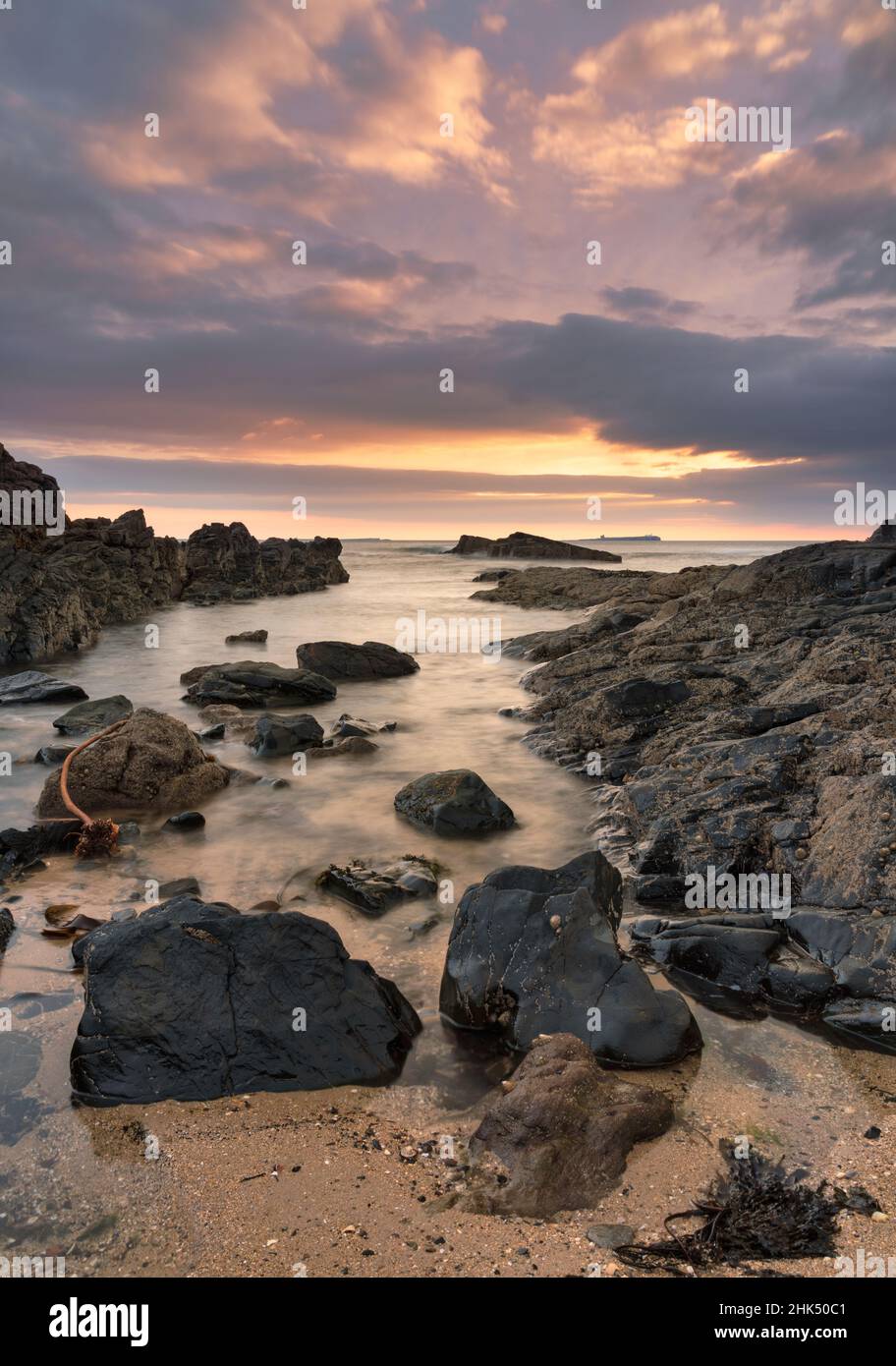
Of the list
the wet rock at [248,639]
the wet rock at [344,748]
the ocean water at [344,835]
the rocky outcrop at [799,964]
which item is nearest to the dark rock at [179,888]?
the ocean water at [344,835]

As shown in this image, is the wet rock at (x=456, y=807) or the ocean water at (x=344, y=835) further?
the wet rock at (x=456, y=807)

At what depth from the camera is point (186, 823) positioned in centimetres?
998

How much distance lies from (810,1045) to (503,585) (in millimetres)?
47692

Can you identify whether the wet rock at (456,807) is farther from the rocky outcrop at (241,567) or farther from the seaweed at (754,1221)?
the rocky outcrop at (241,567)

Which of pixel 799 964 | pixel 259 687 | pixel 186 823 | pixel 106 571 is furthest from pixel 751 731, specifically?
pixel 106 571

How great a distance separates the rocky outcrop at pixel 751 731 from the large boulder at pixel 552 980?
223cm

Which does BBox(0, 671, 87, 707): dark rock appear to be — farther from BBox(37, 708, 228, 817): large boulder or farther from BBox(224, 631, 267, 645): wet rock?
BBox(224, 631, 267, 645): wet rock

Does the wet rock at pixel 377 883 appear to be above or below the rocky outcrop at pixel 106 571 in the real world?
below

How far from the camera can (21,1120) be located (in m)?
4.54

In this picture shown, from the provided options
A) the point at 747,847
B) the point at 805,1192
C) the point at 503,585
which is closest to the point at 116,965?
the point at 805,1192

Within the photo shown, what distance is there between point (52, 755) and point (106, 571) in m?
28.8

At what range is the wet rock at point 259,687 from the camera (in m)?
17.9

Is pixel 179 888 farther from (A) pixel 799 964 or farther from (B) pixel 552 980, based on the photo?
(A) pixel 799 964
